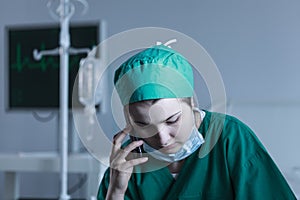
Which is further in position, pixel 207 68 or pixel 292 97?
pixel 292 97

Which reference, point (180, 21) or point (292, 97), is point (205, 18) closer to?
point (180, 21)

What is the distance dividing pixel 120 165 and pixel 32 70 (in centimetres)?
161

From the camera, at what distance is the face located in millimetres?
700

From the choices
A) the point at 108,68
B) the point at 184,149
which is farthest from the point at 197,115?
the point at 108,68

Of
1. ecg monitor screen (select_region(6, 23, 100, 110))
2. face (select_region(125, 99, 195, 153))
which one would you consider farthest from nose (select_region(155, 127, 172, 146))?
ecg monitor screen (select_region(6, 23, 100, 110))

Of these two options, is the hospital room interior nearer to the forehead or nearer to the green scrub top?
the green scrub top

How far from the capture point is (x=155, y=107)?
2.29ft

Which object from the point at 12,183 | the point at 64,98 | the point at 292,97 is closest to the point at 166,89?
the point at 64,98

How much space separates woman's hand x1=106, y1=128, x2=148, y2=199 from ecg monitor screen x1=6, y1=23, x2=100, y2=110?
1494mm

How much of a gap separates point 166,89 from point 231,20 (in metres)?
1.56

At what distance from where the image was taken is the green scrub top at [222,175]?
735mm

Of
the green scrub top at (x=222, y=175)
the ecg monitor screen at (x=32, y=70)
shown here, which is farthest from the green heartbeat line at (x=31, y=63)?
the green scrub top at (x=222, y=175)

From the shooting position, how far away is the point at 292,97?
207cm

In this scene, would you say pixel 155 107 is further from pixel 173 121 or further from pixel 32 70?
pixel 32 70
